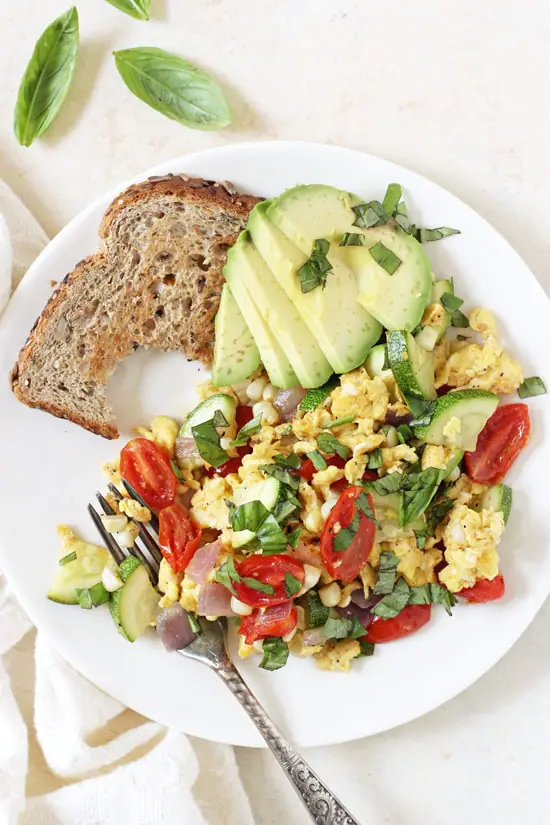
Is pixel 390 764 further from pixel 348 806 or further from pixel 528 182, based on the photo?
pixel 528 182

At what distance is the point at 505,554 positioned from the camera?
121 inches

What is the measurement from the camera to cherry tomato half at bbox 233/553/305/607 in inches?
110

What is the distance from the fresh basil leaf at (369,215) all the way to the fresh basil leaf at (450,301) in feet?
1.21

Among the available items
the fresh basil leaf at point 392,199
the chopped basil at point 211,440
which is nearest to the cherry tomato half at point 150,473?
the chopped basil at point 211,440

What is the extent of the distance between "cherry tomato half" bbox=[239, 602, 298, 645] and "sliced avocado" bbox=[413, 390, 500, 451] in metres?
0.82

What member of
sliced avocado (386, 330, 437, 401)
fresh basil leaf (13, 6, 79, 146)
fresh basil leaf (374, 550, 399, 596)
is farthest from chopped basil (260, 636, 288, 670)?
fresh basil leaf (13, 6, 79, 146)

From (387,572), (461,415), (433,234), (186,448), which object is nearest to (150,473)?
(186,448)

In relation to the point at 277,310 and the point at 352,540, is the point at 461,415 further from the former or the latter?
the point at 277,310

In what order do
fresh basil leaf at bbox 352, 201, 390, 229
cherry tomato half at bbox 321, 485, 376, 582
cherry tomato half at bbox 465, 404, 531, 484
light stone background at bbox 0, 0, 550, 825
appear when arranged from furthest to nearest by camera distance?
light stone background at bbox 0, 0, 550, 825 < cherry tomato half at bbox 465, 404, 531, 484 < fresh basil leaf at bbox 352, 201, 390, 229 < cherry tomato half at bbox 321, 485, 376, 582

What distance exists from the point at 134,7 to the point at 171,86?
391 millimetres

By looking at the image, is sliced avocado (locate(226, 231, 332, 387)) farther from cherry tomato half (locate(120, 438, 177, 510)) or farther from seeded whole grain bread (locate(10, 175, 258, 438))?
cherry tomato half (locate(120, 438, 177, 510))

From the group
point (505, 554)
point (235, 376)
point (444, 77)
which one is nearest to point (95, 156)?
point (235, 376)

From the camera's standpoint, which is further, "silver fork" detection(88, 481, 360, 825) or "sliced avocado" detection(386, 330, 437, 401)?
"silver fork" detection(88, 481, 360, 825)

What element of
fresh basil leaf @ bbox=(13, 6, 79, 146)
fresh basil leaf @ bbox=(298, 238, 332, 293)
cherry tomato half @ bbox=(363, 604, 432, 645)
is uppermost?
fresh basil leaf @ bbox=(13, 6, 79, 146)
